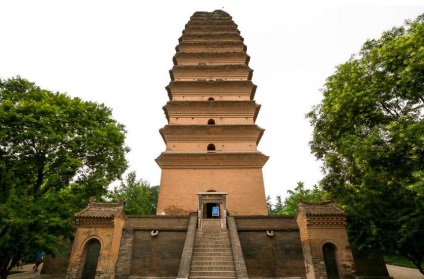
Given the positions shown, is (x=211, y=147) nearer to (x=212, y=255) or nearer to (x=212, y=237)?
(x=212, y=237)

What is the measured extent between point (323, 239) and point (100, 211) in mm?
9035

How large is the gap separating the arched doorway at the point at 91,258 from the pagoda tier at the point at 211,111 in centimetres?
952

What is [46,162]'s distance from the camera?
1210cm

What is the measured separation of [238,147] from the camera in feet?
56.5

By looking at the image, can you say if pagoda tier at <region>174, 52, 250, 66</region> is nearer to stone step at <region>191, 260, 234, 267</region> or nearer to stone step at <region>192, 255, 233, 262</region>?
stone step at <region>192, 255, 233, 262</region>

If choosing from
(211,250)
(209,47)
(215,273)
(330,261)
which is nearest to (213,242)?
(211,250)

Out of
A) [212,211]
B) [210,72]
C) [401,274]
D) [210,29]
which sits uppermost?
[210,29]

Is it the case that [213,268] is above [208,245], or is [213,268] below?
below

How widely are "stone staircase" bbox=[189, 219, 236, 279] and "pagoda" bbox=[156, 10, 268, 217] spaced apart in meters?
1.34

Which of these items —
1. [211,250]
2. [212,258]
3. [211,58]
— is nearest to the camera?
[212,258]

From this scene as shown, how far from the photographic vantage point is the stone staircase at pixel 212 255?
359 inches

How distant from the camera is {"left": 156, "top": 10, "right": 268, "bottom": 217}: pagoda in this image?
15773 mm

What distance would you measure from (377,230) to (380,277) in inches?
141

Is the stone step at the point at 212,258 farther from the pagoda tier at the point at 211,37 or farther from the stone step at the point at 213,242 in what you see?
the pagoda tier at the point at 211,37
